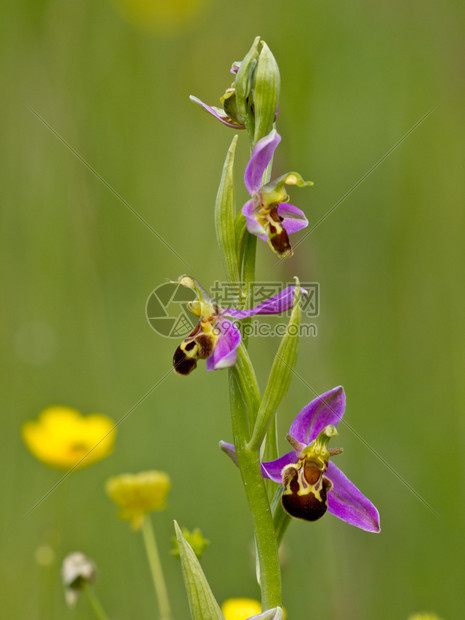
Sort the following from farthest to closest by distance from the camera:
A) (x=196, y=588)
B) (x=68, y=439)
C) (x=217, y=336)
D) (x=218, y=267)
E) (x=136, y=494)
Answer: (x=218, y=267), (x=68, y=439), (x=136, y=494), (x=217, y=336), (x=196, y=588)

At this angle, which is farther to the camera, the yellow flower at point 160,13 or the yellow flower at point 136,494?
the yellow flower at point 160,13

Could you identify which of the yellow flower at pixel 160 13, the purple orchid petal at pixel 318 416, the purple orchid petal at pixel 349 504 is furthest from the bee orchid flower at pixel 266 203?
the yellow flower at pixel 160 13

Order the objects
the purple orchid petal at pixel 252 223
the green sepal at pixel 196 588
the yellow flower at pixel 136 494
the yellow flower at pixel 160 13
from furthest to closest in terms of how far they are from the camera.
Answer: the yellow flower at pixel 160 13
the yellow flower at pixel 136 494
the purple orchid petal at pixel 252 223
the green sepal at pixel 196 588

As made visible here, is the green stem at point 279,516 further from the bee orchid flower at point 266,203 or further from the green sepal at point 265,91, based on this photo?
the green sepal at point 265,91

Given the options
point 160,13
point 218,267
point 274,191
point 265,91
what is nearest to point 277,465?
point 274,191

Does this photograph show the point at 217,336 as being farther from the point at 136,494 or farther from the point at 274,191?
the point at 136,494
